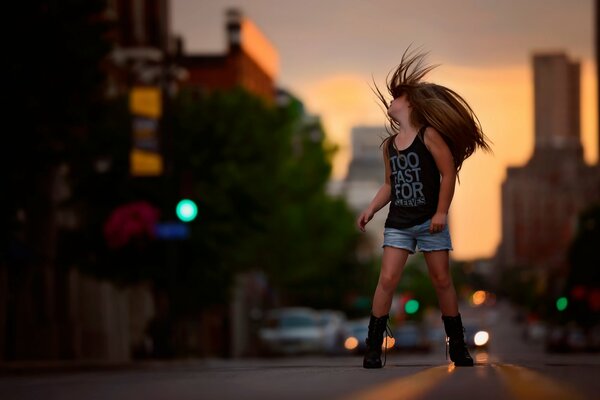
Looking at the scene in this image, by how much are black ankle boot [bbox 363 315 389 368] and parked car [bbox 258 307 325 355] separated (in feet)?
123

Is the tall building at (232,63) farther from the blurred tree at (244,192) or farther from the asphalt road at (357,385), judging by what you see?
the asphalt road at (357,385)

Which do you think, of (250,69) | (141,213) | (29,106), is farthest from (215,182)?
(250,69)

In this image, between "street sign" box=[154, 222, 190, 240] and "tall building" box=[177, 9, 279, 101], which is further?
"tall building" box=[177, 9, 279, 101]

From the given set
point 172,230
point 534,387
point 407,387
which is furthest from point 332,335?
point 534,387

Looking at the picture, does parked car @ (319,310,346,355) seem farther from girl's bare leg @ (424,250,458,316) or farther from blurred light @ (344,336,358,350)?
girl's bare leg @ (424,250,458,316)

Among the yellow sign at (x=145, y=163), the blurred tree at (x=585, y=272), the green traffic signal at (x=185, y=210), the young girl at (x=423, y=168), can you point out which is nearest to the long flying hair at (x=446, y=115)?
the young girl at (x=423, y=168)

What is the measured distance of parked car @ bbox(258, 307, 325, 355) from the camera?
4703 centimetres

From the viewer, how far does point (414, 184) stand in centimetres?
922

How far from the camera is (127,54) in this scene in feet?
174

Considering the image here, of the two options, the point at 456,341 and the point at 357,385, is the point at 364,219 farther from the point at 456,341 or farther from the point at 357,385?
the point at 357,385

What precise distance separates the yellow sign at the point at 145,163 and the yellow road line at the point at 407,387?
2526 cm

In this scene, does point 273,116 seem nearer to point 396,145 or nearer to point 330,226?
point 330,226

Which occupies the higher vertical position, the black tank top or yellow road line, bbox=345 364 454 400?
the black tank top

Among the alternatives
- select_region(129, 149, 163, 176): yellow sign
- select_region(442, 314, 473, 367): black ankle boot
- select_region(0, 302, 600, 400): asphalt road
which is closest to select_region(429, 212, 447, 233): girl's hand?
select_region(442, 314, 473, 367): black ankle boot
